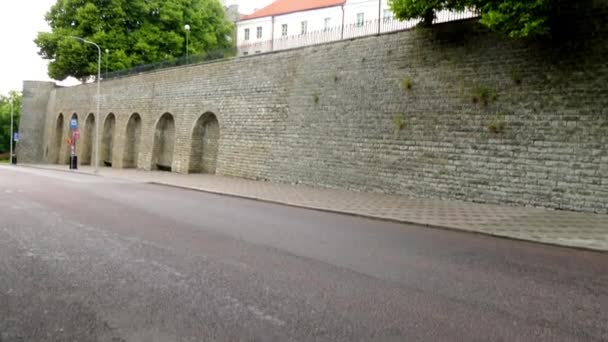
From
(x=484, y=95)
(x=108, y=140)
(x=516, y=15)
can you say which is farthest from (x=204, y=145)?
(x=516, y=15)

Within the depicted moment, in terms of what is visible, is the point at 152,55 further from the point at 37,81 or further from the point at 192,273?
the point at 192,273

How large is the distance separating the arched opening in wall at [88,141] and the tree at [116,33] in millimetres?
4908

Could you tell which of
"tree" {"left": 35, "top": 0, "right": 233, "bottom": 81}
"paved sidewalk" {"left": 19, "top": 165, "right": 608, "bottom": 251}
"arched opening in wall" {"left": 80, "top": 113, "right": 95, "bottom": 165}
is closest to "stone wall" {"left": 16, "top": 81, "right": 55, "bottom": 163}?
"tree" {"left": 35, "top": 0, "right": 233, "bottom": 81}

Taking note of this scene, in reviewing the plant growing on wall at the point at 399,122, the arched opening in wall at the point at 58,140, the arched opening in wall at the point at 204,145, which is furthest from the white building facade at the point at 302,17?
the plant growing on wall at the point at 399,122

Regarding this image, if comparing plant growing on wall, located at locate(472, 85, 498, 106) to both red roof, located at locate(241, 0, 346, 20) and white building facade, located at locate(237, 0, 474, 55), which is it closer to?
white building facade, located at locate(237, 0, 474, 55)

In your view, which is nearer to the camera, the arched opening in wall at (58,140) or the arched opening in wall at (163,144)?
the arched opening in wall at (163,144)

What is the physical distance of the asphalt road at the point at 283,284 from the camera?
13.5 ft

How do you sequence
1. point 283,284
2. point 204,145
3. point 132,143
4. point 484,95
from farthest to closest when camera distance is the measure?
point 132,143
point 204,145
point 484,95
point 283,284

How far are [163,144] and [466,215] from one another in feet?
76.6

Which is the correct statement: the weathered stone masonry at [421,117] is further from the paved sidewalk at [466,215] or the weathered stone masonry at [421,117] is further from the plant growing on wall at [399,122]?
the paved sidewalk at [466,215]

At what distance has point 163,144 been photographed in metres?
31.5

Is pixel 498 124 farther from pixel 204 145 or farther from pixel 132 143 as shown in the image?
pixel 132 143

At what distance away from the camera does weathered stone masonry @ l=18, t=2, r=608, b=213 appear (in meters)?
12.7

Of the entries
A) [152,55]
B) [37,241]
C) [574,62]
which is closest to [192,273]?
[37,241]
